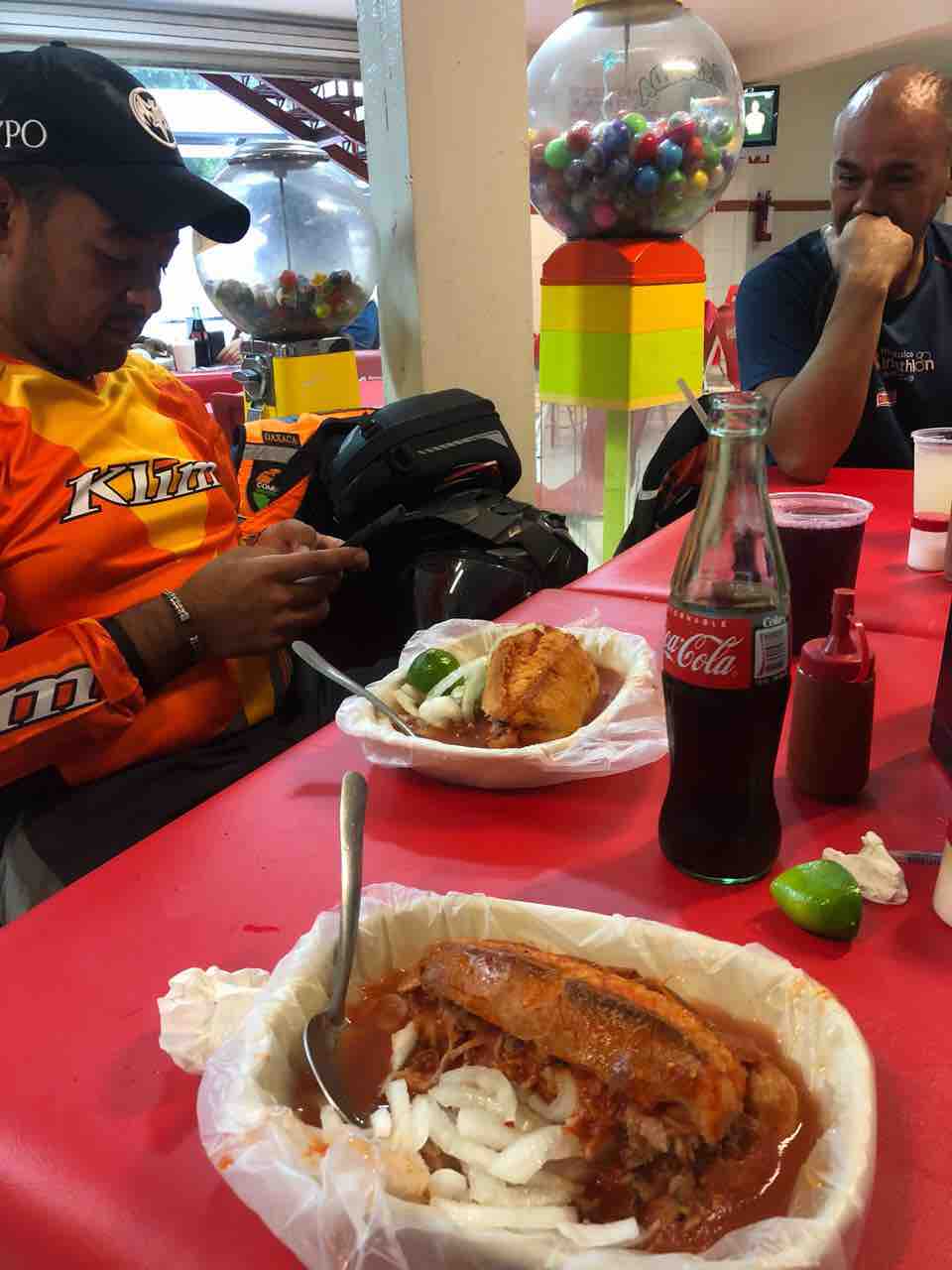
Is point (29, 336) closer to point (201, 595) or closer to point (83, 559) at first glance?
point (83, 559)

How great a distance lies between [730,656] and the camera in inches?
27.1

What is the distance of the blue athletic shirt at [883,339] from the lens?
216 cm

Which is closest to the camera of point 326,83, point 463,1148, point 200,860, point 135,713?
point 463,1148

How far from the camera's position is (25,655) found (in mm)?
1074

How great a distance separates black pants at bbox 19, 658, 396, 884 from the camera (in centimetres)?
115

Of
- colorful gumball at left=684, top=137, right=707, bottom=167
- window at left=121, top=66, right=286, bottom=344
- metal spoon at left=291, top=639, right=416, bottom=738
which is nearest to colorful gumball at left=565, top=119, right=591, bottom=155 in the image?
colorful gumball at left=684, top=137, right=707, bottom=167

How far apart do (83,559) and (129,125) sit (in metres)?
0.57

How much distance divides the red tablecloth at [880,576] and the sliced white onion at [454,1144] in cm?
91

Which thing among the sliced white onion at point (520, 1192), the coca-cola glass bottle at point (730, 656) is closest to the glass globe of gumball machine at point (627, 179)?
the coca-cola glass bottle at point (730, 656)

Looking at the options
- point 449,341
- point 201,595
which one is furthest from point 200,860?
point 449,341

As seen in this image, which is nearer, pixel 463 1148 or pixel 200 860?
pixel 463 1148

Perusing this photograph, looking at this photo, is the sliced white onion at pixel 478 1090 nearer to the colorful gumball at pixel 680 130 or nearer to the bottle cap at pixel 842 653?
the bottle cap at pixel 842 653

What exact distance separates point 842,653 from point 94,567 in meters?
0.95

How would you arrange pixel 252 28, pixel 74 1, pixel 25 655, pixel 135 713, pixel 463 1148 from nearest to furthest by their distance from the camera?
pixel 463 1148 → pixel 25 655 → pixel 135 713 → pixel 74 1 → pixel 252 28
